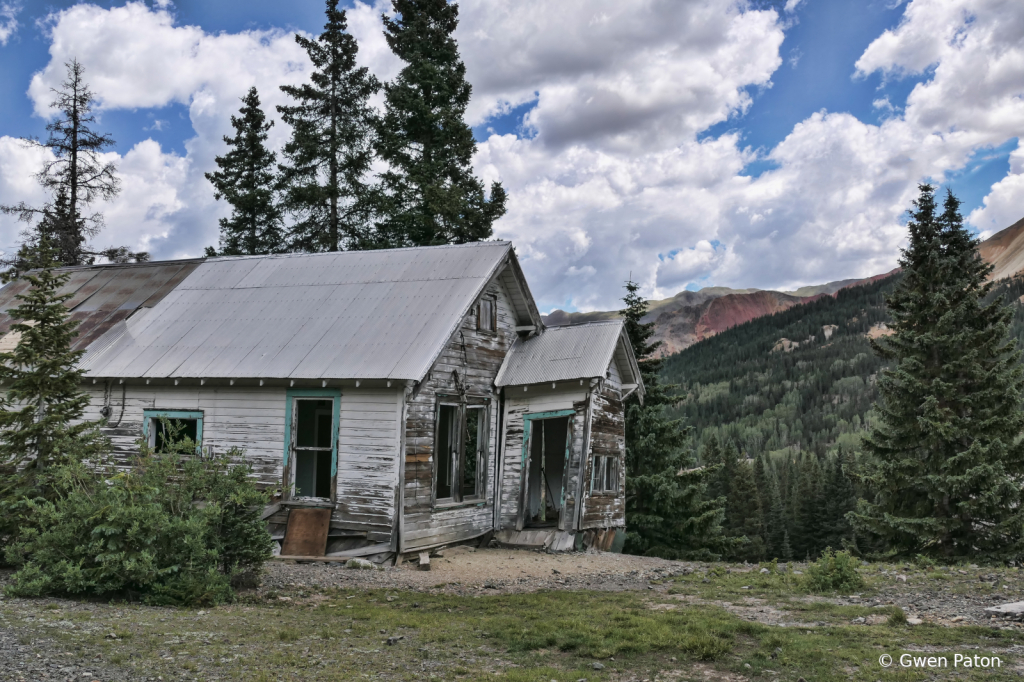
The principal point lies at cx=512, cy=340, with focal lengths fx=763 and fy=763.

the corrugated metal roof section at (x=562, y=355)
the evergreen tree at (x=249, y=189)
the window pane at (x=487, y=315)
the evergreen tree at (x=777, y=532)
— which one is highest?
the evergreen tree at (x=249, y=189)

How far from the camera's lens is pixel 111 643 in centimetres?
711

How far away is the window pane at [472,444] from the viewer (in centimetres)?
1712

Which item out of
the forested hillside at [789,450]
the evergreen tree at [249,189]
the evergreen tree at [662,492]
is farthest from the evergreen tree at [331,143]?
the forested hillside at [789,450]

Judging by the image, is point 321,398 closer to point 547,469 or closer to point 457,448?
point 457,448

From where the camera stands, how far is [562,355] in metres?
17.5

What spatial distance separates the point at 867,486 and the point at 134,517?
728 inches

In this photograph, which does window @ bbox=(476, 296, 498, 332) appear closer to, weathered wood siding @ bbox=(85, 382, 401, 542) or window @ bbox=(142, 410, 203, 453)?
weathered wood siding @ bbox=(85, 382, 401, 542)

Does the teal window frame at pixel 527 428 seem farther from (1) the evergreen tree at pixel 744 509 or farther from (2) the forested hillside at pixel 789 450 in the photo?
(1) the evergreen tree at pixel 744 509

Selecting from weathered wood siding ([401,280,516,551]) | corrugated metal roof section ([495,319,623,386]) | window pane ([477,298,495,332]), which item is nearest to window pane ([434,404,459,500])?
weathered wood siding ([401,280,516,551])

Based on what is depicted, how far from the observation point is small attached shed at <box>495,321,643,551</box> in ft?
55.3

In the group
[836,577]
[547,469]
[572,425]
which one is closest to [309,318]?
[572,425]

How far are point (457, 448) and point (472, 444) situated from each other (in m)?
3.48

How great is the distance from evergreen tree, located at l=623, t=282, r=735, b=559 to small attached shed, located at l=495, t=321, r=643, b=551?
6.24m

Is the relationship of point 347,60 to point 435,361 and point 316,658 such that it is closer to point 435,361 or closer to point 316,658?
point 435,361
